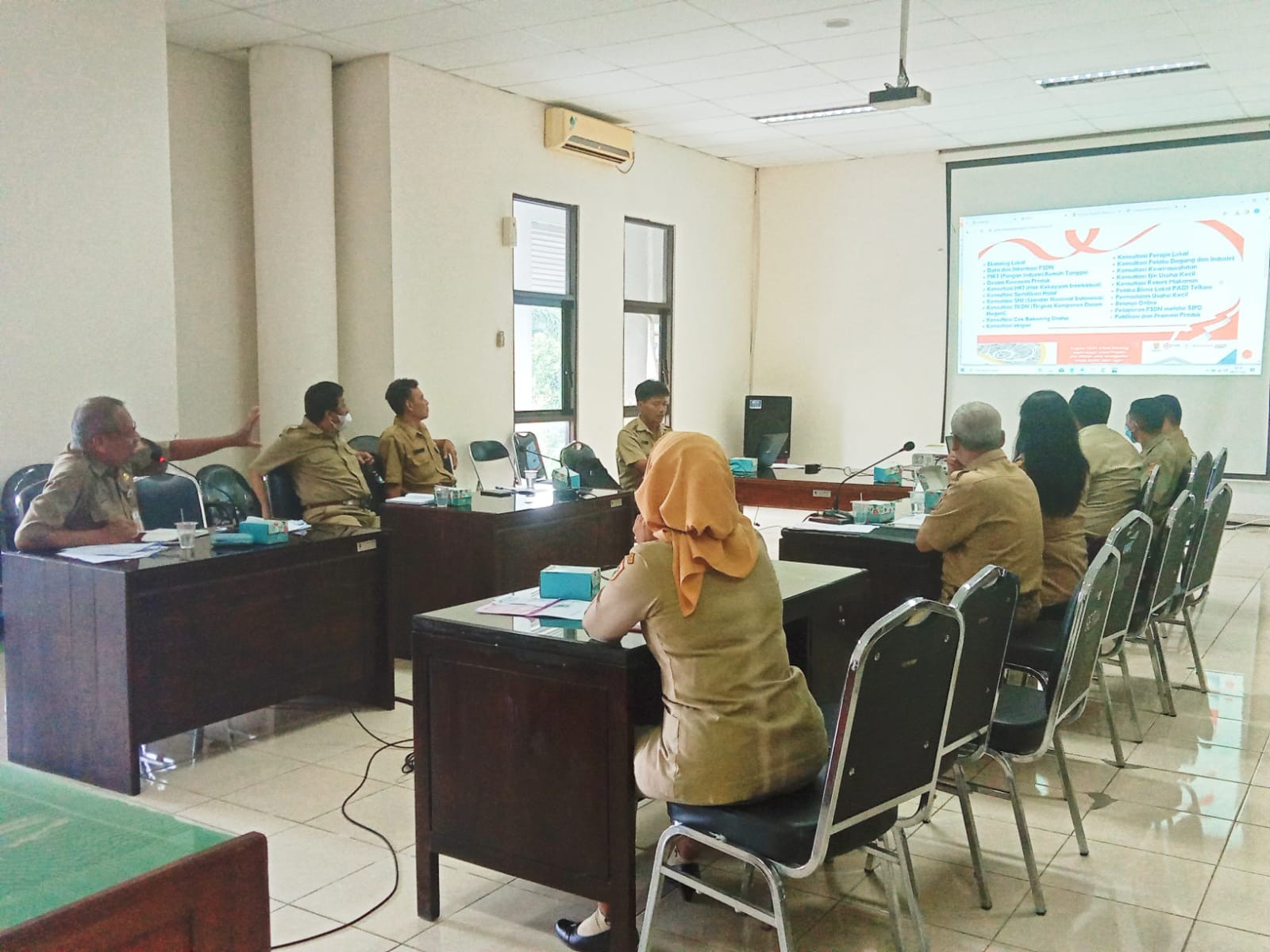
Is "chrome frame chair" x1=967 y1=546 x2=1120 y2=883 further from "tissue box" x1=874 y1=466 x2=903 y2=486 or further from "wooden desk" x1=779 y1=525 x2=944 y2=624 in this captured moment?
"tissue box" x1=874 y1=466 x2=903 y2=486

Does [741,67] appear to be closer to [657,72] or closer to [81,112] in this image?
[657,72]

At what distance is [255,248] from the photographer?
264 inches

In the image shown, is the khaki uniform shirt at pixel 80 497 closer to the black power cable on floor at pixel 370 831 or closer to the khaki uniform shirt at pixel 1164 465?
the black power cable on floor at pixel 370 831

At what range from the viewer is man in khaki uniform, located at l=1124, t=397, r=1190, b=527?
5.76 m

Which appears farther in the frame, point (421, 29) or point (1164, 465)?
point (421, 29)

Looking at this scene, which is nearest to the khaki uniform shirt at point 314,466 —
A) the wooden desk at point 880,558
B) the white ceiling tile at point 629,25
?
the wooden desk at point 880,558

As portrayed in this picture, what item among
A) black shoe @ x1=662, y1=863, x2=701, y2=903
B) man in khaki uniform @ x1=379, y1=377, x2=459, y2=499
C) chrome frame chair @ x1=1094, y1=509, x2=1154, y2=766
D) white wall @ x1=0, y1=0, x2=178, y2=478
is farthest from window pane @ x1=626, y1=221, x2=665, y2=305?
black shoe @ x1=662, y1=863, x2=701, y2=903

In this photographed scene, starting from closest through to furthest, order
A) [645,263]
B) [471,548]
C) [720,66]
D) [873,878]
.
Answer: [873,878], [471,548], [720,66], [645,263]

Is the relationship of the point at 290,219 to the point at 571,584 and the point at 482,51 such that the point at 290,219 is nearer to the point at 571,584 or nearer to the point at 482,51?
the point at 482,51

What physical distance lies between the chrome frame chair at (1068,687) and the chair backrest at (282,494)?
3288mm

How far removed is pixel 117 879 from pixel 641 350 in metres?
8.55

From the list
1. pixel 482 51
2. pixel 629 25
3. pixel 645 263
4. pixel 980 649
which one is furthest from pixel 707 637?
pixel 645 263

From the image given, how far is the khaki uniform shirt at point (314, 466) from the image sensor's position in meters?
4.90

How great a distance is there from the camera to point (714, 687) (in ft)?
7.21
